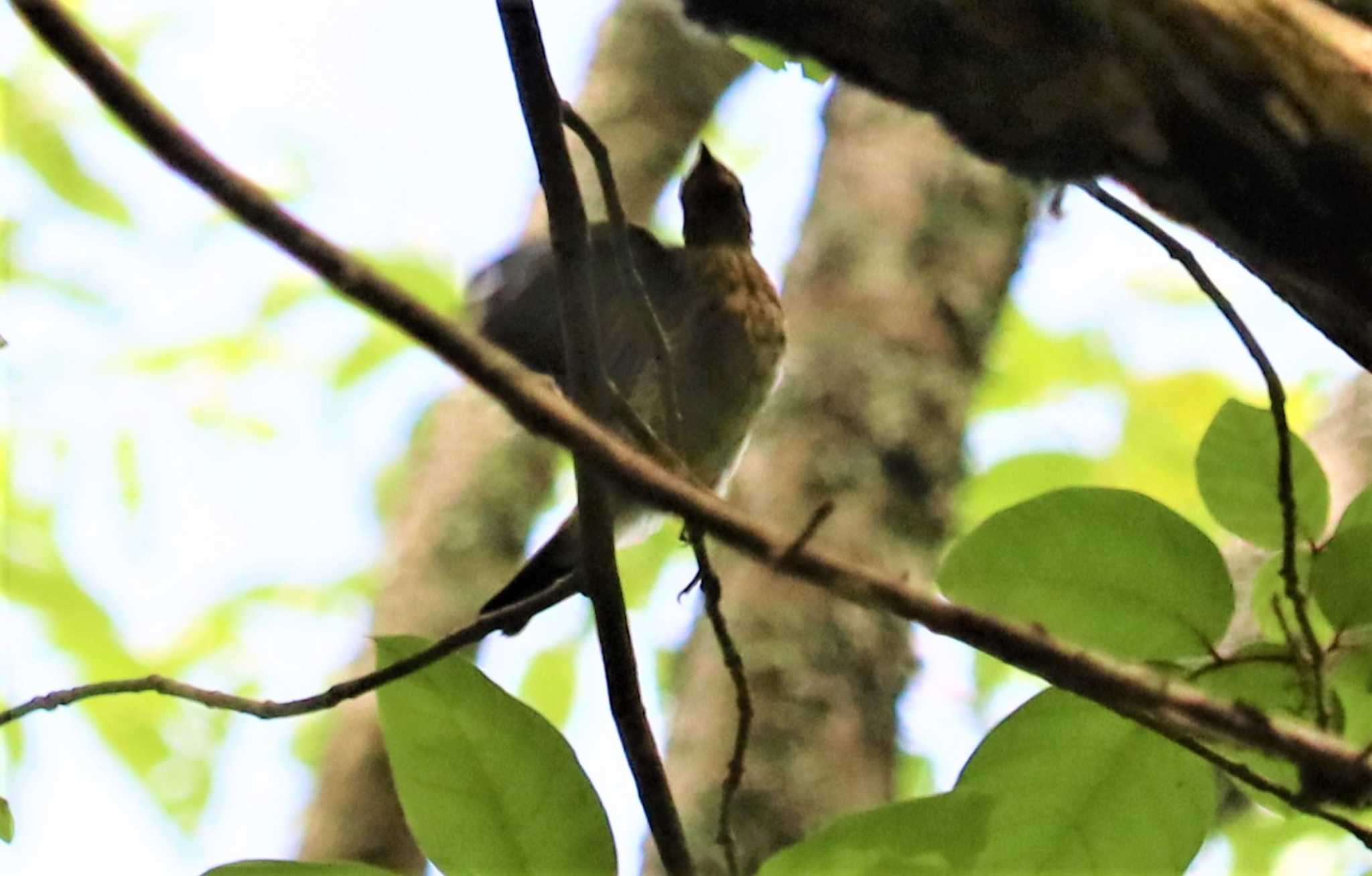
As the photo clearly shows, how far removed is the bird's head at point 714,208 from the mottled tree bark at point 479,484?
166 mm

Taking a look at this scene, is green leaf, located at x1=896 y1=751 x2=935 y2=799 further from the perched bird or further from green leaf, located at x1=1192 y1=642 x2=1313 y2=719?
green leaf, located at x1=1192 y1=642 x2=1313 y2=719

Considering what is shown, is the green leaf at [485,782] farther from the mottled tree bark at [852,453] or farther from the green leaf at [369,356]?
the green leaf at [369,356]

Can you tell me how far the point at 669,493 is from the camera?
0.38 metres

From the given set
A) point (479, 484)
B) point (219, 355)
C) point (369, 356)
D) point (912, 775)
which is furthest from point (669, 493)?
point (219, 355)

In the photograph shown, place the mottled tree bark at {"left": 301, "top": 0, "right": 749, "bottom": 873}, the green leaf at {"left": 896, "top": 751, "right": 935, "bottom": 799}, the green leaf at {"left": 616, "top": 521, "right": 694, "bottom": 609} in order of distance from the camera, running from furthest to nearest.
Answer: the green leaf at {"left": 616, "top": 521, "right": 694, "bottom": 609}
the mottled tree bark at {"left": 301, "top": 0, "right": 749, "bottom": 873}
the green leaf at {"left": 896, "top": 751, "right": 935, "bottom": 799}

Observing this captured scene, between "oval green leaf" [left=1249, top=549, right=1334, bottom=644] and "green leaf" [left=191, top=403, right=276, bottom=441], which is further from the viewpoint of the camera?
"green leaf" [left=191, top=403, right=276, bottom=441]

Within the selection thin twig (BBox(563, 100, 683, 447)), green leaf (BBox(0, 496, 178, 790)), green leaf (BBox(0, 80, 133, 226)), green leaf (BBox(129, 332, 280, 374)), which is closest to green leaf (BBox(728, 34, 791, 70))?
thin twig (BBox(563, 100, 683, 447))

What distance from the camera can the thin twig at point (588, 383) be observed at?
1.78 ft

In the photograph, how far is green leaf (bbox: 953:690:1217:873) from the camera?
55cm

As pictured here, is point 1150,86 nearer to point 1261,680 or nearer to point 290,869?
point 1261,680

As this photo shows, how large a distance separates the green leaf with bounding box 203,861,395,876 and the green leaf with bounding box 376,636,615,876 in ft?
0.10

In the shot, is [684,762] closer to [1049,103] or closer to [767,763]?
[767,763]

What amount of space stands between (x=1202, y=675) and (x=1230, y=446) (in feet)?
0.37

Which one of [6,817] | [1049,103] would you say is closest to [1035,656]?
[1049,103]
